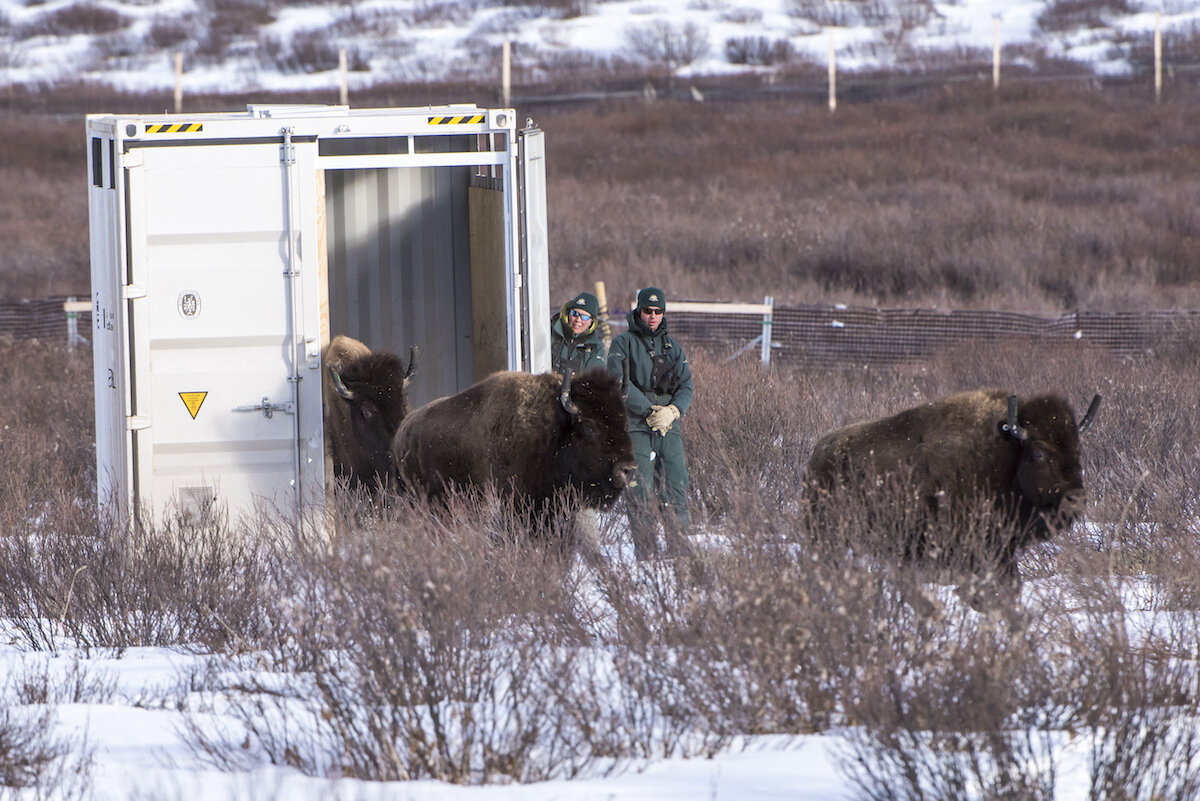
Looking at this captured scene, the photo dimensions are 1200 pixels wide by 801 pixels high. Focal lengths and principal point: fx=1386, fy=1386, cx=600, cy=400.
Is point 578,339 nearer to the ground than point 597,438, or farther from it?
farther from it

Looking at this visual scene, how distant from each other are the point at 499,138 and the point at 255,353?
2.07 meters

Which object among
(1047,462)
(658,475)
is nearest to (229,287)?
(658,475)

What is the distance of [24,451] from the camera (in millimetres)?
9844

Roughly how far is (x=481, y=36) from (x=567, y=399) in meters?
51.4

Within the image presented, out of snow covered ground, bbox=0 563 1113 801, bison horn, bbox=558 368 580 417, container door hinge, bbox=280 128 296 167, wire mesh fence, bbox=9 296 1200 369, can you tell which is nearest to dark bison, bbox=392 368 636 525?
bison horn, bbox=558 368 580 417

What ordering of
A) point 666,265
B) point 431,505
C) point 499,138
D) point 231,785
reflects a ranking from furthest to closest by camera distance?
point 666,265 → point 499,138 → point 431,505 → point 231,785

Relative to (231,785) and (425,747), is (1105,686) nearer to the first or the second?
(425,747)

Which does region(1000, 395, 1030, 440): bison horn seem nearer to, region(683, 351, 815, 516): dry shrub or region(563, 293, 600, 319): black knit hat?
region(683, 351, 815, 516): dry shrub

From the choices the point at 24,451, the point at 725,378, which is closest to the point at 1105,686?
the point at 725,378

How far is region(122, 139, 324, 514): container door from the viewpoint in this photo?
7.34 metres

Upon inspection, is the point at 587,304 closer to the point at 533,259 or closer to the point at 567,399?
the point at 533,259

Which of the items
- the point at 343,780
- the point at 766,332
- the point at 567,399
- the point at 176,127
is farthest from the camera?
the point at 766,332

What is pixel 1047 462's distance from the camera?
604cm

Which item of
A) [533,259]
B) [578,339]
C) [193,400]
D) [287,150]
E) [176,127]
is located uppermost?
[176,127]
